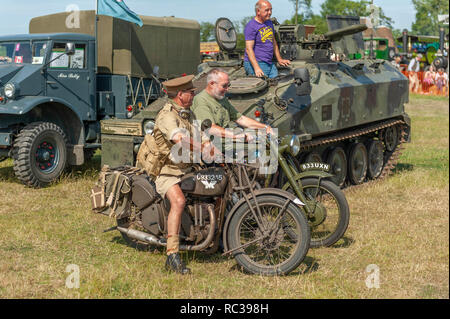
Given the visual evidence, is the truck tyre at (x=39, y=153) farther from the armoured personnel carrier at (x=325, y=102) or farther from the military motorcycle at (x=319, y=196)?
the military motorcycle at (x=319, y=196)

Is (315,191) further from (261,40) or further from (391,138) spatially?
(391,138)

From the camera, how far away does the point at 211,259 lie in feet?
22.0

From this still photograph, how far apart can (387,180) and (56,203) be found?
574 cm

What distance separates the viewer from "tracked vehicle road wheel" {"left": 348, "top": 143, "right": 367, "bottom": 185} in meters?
11.4

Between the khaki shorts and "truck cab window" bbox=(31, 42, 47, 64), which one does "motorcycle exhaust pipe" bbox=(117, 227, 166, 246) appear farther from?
"truck cab window" bbox=(31, 42, 47, 64)

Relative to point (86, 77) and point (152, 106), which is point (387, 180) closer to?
point (152, 106)

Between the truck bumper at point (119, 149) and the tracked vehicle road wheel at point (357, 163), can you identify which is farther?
the tracked vehicle road wheel at point (357, 163)

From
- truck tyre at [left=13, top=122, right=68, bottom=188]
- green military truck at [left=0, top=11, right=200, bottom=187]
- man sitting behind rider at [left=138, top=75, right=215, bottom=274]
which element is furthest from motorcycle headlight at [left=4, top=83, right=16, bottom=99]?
man sitting behind rider at [left=138, top=75, right=215, bottom=274]

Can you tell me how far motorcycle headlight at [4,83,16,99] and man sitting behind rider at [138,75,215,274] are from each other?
542 centimetres

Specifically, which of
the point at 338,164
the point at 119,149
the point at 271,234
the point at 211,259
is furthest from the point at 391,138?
the point at 271,234

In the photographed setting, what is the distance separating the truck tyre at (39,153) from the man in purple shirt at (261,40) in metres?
3.54

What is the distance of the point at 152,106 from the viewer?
10398mm

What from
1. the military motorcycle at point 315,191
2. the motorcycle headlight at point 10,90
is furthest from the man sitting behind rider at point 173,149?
the motorcycle headlight at point 10,90

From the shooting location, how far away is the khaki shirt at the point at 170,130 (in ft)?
19.6
